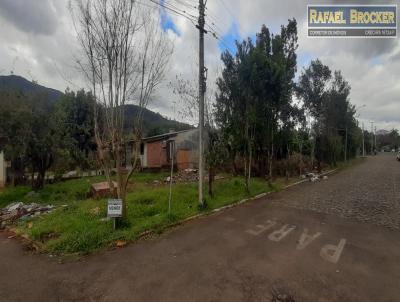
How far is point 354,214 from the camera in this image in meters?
8.09

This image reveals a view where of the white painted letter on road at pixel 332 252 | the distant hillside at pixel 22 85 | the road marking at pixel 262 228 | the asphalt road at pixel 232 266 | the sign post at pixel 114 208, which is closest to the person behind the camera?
the asphalt road at pixel 232 266

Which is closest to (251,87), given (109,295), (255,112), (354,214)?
(255,112)

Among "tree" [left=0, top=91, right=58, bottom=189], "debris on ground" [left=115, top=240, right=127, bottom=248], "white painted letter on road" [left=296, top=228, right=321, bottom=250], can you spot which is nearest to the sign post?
"debris on ground" [left=115, top=240, right=127, bottom=248]

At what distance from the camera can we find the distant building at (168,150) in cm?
2264

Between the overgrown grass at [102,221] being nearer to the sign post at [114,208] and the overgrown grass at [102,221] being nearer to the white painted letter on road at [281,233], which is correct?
the sign post at [114,208]

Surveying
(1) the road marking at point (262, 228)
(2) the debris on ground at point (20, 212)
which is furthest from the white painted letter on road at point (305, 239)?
(2) the debris on ground at point (20, 212)

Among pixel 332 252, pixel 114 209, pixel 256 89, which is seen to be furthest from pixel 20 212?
pixel 256 89

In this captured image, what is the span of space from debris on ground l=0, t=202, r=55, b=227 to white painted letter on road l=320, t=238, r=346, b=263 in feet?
28.2

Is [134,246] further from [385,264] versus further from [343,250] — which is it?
[385,264]

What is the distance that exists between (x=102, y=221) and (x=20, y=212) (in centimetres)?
402

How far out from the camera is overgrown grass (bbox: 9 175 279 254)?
5.63 metres

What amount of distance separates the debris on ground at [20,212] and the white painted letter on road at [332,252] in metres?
8.60

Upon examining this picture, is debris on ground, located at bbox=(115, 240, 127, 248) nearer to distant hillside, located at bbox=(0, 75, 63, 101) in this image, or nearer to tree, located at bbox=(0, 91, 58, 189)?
tree, located at bbox=(0, 91, 58, 189)

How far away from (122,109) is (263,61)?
704cm
